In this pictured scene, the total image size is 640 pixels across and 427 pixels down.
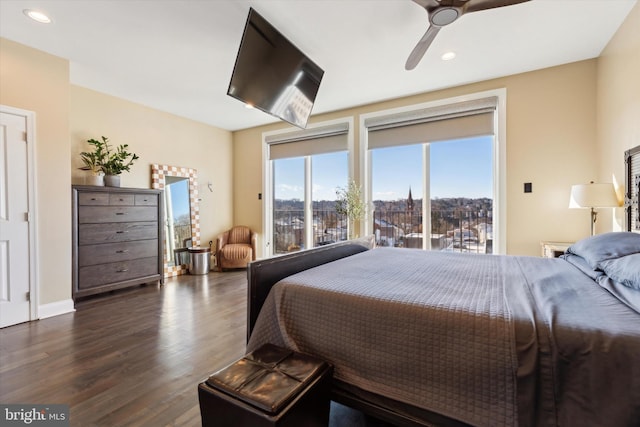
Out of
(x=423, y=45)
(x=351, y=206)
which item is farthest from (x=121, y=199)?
(x=423, y=45)

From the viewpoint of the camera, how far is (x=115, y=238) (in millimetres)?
3742

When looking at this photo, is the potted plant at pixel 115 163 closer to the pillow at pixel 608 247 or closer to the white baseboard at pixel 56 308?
the white baseboard at pixel 56 308

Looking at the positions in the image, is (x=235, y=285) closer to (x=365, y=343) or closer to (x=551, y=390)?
(x=365, y=343)

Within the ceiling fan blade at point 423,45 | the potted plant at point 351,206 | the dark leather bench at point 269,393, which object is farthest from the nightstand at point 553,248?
the dark leather bench at point 269,393

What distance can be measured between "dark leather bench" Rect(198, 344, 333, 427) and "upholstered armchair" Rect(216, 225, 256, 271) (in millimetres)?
3924

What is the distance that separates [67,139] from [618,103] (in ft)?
18.6

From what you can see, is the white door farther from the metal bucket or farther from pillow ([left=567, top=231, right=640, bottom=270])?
pillow ([left=567, top=231, right=640, bottom=270])

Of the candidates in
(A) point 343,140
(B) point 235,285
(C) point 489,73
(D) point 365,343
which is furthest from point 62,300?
(C) point 489,73

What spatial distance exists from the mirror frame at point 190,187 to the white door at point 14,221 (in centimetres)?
166

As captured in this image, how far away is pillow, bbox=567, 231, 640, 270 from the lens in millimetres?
1560

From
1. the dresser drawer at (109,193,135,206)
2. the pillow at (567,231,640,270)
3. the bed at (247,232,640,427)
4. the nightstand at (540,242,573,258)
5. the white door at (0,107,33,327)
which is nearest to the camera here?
the bed at (247,232,640,427)

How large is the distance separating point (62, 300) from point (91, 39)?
109 inches

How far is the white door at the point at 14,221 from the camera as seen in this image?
8.93 feet

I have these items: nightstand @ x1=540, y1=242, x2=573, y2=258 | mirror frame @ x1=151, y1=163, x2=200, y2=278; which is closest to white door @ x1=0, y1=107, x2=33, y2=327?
mirror frame @ x1=151, y1=163, x2=200, y2=278
